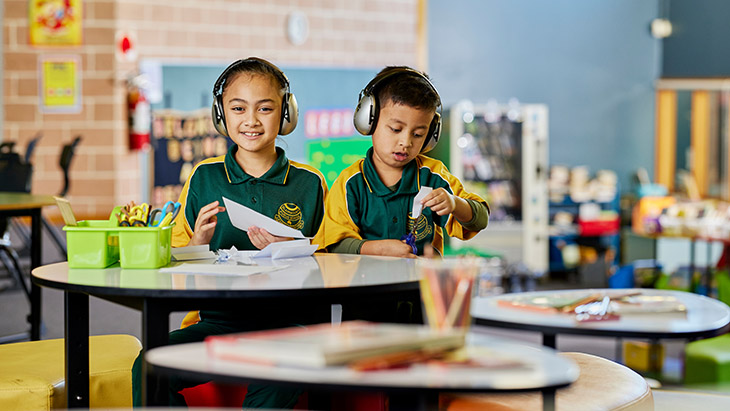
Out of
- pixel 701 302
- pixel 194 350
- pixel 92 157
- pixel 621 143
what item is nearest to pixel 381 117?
pixel 701 302

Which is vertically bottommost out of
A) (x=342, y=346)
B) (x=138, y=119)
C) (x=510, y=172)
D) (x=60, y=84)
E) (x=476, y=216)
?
(x=342, y=346)

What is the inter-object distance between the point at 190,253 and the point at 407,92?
774mm

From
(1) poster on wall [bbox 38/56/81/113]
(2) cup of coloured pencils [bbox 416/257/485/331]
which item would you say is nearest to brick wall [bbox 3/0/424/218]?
(1) poster on wall [bbox 38/56/81/113]

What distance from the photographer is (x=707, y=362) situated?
3.78 meters

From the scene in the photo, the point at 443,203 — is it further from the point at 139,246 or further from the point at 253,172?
the point at 139,246

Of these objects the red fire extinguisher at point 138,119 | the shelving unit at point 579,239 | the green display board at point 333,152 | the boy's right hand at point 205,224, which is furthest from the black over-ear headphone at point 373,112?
the shelving unit at point 579,239

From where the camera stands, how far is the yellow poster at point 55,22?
6824mm

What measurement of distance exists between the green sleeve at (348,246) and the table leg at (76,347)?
0.71m

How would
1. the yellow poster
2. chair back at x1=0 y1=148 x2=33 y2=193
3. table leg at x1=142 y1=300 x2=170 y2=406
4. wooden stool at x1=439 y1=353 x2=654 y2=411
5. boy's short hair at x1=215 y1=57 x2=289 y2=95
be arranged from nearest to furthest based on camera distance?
table leg at x1=142 y1=300 x2=170 y2=406, wooden stool at x1=439 y1=353 x2=654 y2=411, boy's short hair at x1=215 y1=57 x2=289 y2=95, chair back at x1=0 y1=148 x2=33 y2=193, the yellow poster

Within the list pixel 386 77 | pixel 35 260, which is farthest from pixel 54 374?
pixel 35 260

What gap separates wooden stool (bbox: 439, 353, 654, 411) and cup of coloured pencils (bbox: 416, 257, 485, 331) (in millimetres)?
639

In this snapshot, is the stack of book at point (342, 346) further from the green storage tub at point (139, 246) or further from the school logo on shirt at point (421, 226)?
the school logo on shirt at point (421, 226)

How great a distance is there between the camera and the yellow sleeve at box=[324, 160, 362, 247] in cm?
239

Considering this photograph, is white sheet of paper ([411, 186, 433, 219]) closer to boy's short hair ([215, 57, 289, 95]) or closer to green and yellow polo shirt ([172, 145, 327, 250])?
green and yellow polo shirt ([172, 145, 327, 250])
